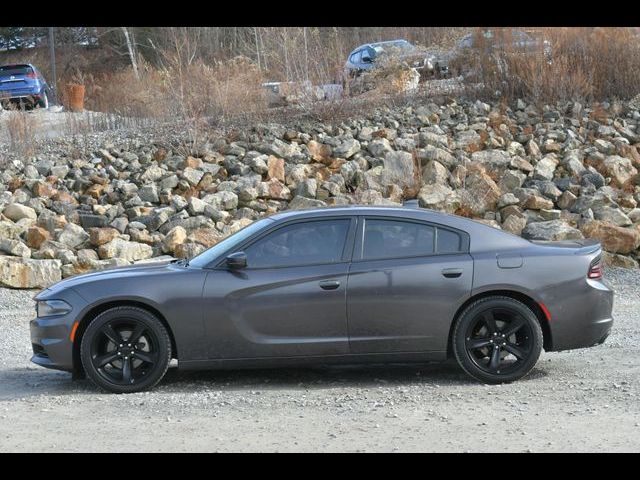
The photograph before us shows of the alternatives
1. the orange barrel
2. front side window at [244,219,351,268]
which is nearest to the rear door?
front side window at [244,219,351,268]

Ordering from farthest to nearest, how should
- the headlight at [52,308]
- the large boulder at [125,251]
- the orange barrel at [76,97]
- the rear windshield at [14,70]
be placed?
1. the rear windshield at [14,70]
2. the orange barrel at [76,97]
3. the large boulder at [125,251]
4. the headlight at [52,308]

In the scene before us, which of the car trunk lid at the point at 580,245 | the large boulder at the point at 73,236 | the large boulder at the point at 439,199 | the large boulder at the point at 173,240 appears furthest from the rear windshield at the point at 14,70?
the car trunk lid at the point at 580,245

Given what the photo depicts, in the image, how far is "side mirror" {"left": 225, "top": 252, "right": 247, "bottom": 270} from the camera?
777 cm

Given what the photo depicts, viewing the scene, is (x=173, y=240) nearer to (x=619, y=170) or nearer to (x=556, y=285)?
(x=556, y=285)

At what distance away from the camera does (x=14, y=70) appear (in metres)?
32.1

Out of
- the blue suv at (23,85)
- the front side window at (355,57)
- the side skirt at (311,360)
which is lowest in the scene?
the side skirt at (311,360)

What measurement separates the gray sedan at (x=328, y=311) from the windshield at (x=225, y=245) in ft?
0.30

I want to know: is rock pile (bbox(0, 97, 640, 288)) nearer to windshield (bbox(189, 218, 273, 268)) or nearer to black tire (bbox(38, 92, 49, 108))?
windshield (bbox(189, 218, 273, 268))

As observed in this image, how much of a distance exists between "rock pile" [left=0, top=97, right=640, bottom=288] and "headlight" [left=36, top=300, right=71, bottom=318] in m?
5.76

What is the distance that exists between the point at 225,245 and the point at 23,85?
25533mm

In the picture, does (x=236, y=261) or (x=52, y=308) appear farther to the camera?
(x=52, y=308)

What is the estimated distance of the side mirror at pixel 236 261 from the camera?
7773 mm

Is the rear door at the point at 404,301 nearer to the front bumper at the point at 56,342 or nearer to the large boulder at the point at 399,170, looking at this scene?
the front bumper at the point at 56,342

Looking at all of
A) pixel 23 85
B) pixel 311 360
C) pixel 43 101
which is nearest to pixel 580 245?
pixel 311 360
